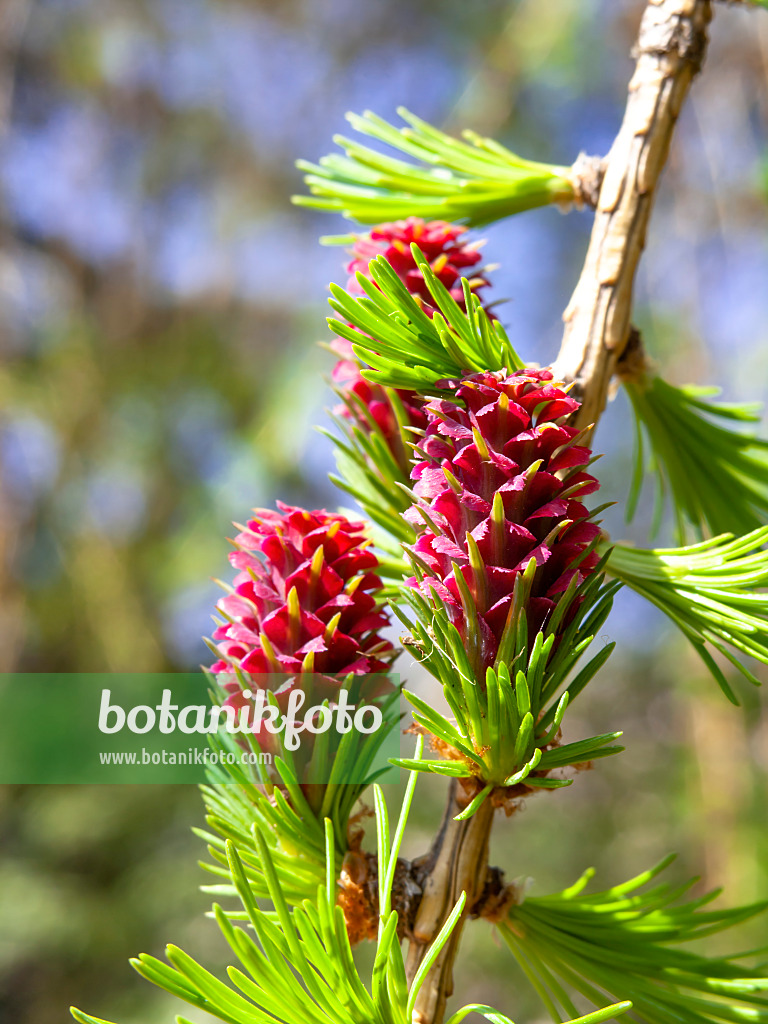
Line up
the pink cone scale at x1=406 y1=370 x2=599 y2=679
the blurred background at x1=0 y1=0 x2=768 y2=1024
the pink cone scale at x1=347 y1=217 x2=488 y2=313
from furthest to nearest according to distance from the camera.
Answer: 1. the blurred background at x1=0 y1=0 x2=768 y2=1024
2. the pink cone scale at x1=347 y1=217 x2=488 y2=313
3. the pink cone scale at x1=406 y1=370 x2=599 y2=679

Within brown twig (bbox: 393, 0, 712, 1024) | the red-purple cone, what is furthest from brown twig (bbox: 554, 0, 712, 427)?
the red-purple cone

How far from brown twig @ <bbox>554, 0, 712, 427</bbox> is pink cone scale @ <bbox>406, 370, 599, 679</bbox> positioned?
76 mm

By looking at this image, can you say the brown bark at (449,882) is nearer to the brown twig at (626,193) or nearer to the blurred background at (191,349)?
the brown twig at (626,193)

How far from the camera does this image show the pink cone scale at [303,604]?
0.27 m

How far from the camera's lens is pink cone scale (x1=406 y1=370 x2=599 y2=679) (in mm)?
220

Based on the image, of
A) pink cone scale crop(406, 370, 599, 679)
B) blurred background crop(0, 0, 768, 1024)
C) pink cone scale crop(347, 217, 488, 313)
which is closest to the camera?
pink cone scale crop(406, 370, 599, 679)

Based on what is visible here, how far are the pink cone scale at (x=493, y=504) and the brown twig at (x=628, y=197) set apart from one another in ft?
0.25

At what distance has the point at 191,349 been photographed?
2.49m

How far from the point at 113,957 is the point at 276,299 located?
204 centimetres

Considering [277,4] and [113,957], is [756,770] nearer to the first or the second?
[113,957]

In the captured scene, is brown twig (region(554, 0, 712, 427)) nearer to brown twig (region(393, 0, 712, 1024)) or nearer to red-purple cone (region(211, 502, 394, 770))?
brown twig (region(393, 0, 712, 1024))

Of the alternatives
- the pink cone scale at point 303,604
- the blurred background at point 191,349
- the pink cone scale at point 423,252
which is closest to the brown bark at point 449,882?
the pink cone scale at point 303,604

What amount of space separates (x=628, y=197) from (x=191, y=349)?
7.61ft

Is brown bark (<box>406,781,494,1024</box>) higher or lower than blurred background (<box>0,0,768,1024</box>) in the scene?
lower
